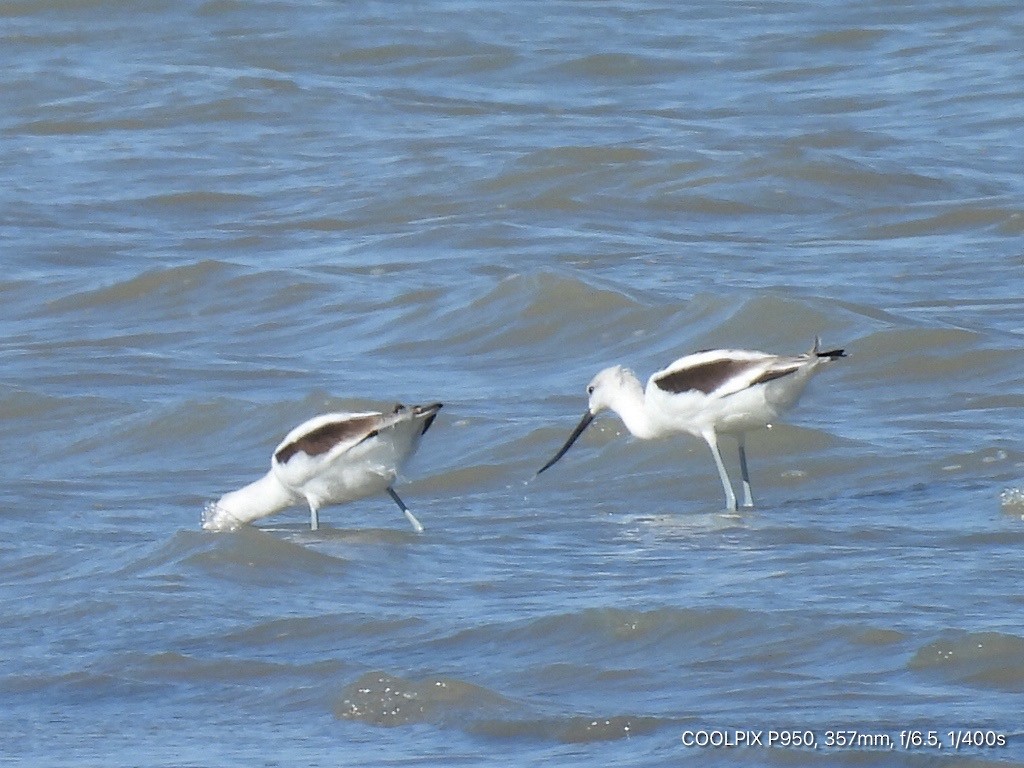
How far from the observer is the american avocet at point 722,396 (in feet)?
28.1

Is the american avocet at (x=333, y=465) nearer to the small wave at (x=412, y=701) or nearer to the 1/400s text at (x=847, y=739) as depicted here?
the small wave at (x=412, y=701)

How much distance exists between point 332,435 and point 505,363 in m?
3.42

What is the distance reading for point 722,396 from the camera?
8734 mm

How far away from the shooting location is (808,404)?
34.0 ft

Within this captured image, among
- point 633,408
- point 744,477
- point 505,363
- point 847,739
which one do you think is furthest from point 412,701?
point 505,363

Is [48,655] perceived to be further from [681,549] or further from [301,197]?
[301,197]

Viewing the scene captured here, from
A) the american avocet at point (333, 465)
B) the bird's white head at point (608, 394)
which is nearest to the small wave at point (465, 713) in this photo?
the american avocet at point (333, 465)

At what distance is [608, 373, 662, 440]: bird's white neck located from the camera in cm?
918

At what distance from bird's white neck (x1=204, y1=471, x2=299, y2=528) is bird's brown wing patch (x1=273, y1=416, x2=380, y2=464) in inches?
10.3

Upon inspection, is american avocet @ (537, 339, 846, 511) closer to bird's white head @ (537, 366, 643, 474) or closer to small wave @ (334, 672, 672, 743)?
bird's white head @ (537, 366, 643, 474)

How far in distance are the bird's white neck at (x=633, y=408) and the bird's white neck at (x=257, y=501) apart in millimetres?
1566

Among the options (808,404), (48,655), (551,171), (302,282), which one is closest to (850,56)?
(551,171)

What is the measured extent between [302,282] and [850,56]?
815 cm

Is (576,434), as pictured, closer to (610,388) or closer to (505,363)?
(610,388)
